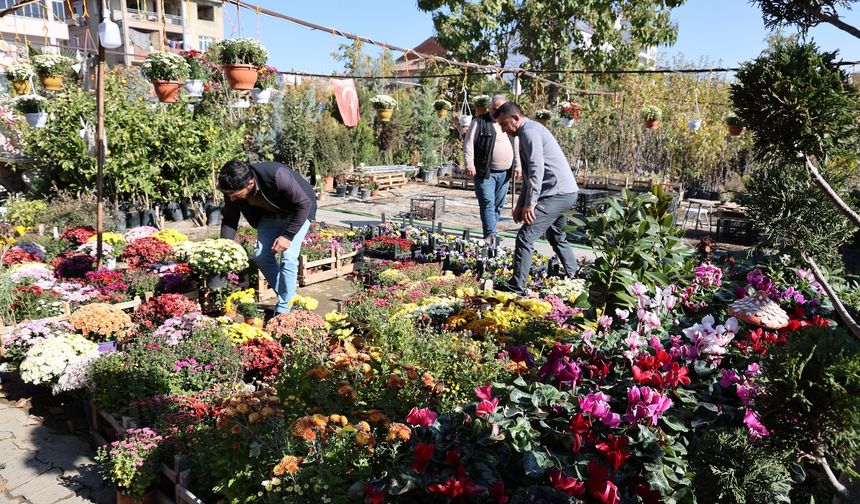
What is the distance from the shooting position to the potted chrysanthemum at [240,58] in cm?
555

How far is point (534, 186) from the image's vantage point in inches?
181

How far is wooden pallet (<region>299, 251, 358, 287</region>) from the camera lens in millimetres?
5785

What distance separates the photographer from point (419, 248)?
6.50 metres

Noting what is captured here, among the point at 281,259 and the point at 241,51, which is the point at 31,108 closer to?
the point at 241,51

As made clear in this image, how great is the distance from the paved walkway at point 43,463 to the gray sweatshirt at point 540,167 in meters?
3.41

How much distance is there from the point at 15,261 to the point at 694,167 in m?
15.9

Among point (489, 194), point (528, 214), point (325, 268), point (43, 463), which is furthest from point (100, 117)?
point (489, 194)

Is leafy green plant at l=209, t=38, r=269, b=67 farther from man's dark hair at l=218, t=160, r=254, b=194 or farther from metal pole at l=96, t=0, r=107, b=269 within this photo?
man's dark hair at l=218, t=160, r=254, b=194

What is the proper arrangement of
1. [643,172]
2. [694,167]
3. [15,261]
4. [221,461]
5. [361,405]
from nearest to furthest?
[221,461] < [361,405] < [15,261] < [694,167] < [643,172]

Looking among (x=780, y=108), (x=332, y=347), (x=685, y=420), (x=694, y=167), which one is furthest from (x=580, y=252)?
(x=694, y=167)

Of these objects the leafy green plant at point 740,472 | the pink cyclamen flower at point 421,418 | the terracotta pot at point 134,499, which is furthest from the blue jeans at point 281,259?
the leafy green plant at point 740,472

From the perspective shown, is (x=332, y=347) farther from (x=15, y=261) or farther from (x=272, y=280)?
(x=15, y=261)

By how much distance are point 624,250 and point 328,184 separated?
11.5 m

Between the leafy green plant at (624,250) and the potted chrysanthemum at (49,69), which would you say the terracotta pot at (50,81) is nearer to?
the potted chrysanthemum at (49,69)
